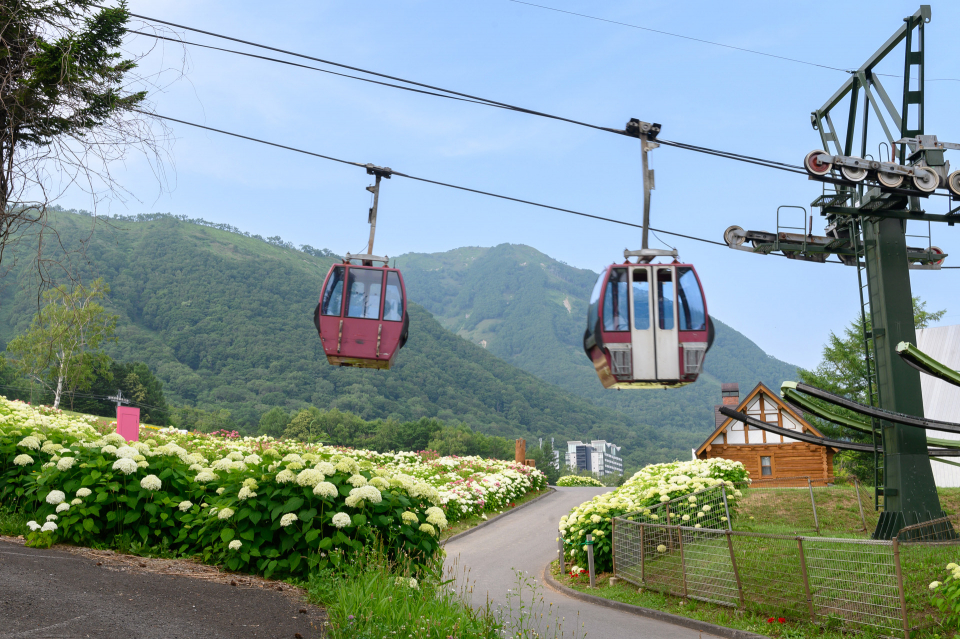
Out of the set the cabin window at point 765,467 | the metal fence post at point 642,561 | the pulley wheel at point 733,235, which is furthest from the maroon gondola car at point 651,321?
the cabin window at point 765,467

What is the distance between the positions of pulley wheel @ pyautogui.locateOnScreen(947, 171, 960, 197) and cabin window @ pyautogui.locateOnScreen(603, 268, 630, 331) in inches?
342

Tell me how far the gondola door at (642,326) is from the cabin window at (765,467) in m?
28.3

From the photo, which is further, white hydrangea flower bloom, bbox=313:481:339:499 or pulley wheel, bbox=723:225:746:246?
pulley wheel, bbox=723:225:746:246

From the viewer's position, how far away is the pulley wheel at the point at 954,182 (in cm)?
1363

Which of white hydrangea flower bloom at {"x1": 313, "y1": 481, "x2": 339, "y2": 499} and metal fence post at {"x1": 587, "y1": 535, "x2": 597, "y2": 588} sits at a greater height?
white hydrangea flower bloom at {"x1": 313, "y1": 481, "x2": 339, "y2": 499}

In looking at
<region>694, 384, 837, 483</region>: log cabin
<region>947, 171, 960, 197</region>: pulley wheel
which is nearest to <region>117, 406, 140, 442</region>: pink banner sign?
<region>947, 171, 960, 197</region>: pulley wheel

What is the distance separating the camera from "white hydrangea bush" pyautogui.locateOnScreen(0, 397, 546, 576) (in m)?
7.66

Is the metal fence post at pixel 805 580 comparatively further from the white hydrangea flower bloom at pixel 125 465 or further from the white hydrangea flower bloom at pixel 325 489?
the white hydrangea flower bloom at pixel 125 465

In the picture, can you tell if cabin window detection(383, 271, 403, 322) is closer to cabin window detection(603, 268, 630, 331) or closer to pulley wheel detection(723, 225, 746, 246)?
cabin window detection(603, 268, 630, 331)

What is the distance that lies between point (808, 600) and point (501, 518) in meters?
16.0

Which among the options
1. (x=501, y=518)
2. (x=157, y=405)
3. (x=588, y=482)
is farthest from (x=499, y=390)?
(x=501, y=518)

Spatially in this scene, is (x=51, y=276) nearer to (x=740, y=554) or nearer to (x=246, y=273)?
(x=740, y=554)

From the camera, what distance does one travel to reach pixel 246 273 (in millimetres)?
148375

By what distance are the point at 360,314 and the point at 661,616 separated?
717 centimetres
